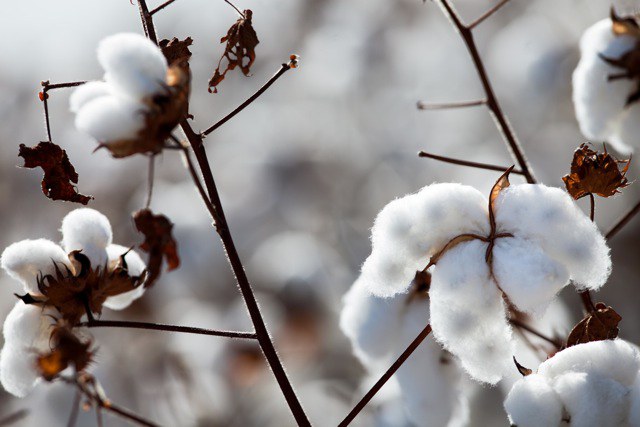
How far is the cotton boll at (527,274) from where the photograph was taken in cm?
92

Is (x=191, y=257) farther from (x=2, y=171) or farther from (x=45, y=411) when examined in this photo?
(x=2, y=171)

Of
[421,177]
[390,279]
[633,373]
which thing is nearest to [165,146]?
[390,279]

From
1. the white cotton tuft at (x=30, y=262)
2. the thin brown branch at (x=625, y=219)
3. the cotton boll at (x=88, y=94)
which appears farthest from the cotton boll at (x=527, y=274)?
the white cotton tuft at (x=30, y=262)

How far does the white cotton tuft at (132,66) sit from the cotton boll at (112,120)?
0.02 meters

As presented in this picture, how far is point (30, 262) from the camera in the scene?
1128mm

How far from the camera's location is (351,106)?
18.5ft

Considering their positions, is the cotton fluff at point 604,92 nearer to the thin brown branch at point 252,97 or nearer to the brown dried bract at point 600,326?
the brown dried bract at point 600,326

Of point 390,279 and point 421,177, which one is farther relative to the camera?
point 421,177

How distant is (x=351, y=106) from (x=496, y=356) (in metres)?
4.73

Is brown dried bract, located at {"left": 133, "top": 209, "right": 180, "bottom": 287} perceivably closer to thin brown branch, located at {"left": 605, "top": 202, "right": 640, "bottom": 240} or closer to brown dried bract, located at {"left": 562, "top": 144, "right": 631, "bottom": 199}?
brown dried bract, located at {"left": 562, "top": 144, "right": 631, "bottom": 199}

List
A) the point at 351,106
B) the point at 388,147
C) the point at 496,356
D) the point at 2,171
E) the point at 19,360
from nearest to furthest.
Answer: the point at 496,356
the point at 19,360
the point at 2,171
the point at 388,147
the point at 351,106

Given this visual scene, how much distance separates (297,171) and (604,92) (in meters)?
4.54

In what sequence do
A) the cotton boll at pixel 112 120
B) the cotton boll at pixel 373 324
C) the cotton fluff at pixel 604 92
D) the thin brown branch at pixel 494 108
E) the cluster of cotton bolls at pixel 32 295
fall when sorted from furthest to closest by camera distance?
the cotton boll at pixel 373 324
the thin brown branch at pixel 494 108
the cluster of cotton bolls at pixel 32 295
the cotton fluff at pixel 604 92
the cotton boll at pixel 112 120

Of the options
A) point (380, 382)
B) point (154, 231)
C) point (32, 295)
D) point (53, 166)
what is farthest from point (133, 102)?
point (380, 382)
